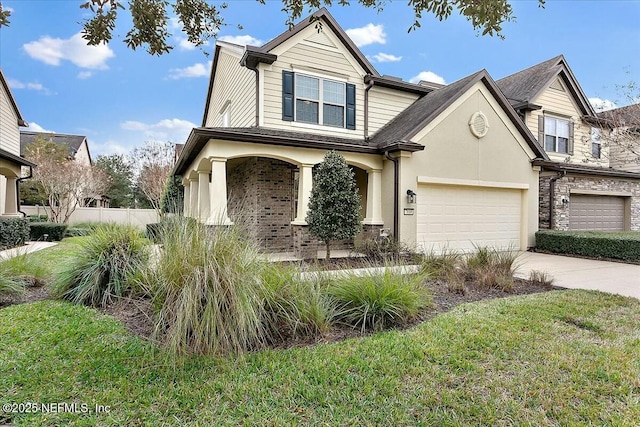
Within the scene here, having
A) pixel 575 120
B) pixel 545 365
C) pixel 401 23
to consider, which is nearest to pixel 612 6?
pixel 575 120

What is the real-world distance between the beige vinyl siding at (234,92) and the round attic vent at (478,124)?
717cm

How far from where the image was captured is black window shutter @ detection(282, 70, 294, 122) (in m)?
11.4

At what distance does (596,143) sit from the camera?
17359 mm

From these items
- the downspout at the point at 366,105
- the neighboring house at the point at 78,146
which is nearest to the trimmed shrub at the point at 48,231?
the downspout at the point at 366,105

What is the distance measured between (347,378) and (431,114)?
954 cm

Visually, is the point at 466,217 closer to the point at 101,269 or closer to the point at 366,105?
the point at 366,105

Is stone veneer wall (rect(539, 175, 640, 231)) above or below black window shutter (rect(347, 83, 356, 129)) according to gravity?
below

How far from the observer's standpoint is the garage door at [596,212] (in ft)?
48.8

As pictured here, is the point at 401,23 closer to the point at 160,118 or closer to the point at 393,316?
the point at 393,316

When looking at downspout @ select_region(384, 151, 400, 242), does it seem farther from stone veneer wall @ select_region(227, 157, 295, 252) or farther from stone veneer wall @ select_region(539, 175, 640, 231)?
stone veneer wall @ select_region(539, 175, 640, 231)

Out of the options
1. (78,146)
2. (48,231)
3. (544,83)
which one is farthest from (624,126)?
(78,146)

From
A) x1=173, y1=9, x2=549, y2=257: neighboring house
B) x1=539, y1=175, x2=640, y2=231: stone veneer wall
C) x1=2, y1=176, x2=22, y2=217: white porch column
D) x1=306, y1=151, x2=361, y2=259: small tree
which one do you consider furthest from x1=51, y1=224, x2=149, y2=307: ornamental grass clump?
x1=539, y1=175, x2=640, y2=231: stone veneer wall

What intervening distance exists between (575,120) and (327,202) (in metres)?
15.1

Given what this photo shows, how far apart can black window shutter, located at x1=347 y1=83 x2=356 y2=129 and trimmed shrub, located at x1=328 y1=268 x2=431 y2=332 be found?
8439mm
